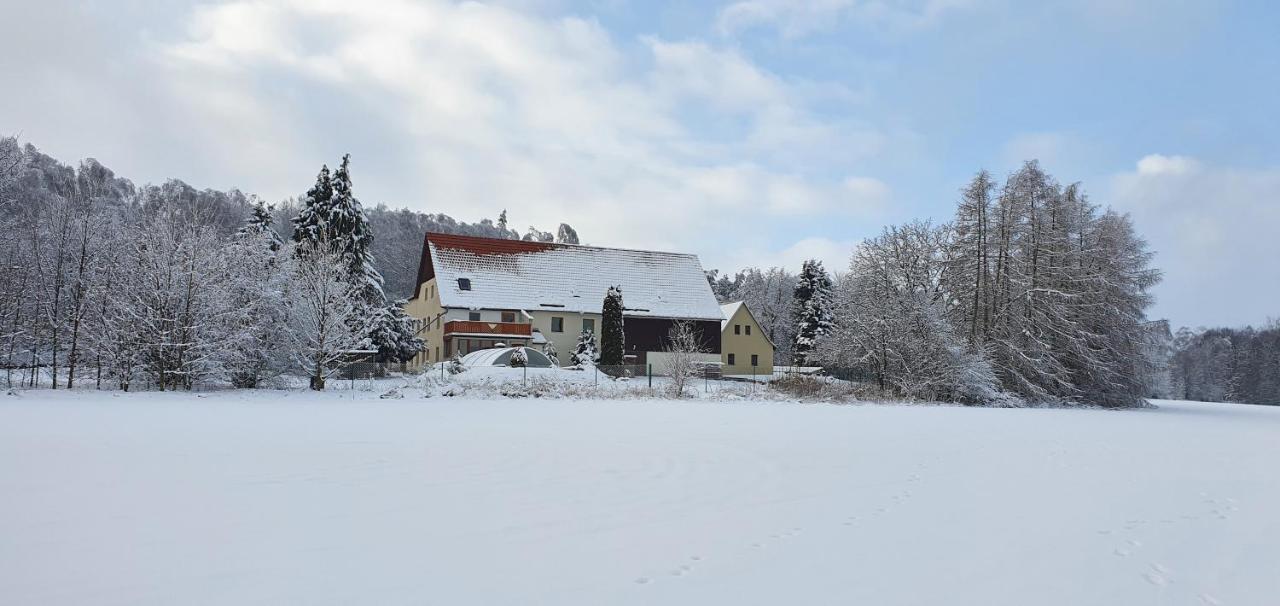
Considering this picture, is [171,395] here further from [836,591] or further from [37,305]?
[836,591]

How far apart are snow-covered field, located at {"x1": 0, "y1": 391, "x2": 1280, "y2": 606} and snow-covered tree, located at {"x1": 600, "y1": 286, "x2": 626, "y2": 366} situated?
27.2 meters

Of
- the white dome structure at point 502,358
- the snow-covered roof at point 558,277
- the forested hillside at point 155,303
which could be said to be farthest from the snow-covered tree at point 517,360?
the snow-covered roof at point 558,277

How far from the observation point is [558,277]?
151 feet

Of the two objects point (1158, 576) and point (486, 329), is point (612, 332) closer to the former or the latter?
point (486, 329)

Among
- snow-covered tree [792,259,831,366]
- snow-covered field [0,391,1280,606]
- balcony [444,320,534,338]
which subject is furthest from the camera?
snow-covered tree [792,259,831,366]

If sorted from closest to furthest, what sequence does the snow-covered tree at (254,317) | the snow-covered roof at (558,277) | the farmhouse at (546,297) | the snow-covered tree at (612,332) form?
1. the snow-covered tree at (254,317)
2. the snow-covered tree at (612,332)
3. the farmhouse at (546,297)
4. the snow-covered roof at (558,277)

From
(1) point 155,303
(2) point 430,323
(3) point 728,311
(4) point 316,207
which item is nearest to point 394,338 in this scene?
(4) point 316,207

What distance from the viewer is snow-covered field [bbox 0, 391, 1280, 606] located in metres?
4.54

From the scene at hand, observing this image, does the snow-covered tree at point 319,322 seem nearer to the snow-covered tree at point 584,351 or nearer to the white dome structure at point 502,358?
the white dome structure at point 502,358

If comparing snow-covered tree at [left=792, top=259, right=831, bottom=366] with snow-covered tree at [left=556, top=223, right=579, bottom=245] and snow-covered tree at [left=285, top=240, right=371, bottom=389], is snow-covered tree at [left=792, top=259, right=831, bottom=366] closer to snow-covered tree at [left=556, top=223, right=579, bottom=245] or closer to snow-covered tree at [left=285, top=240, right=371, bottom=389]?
snow-covered tree at [left=285, top=240, right=371, bottom=389]

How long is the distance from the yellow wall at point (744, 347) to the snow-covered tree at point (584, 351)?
31.8ft

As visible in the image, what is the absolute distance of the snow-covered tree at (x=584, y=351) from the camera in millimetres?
39438

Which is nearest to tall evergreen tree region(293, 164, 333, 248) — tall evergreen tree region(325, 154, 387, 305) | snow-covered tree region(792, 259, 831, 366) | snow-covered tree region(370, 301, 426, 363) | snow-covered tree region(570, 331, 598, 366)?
tall evergreen tree region(325, 154, 387, 305)

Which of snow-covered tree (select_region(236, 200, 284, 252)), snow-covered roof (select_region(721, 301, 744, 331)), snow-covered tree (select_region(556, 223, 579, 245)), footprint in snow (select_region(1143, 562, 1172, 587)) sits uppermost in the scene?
snow-covered tree (select_region(556, 223, 579, 245))
